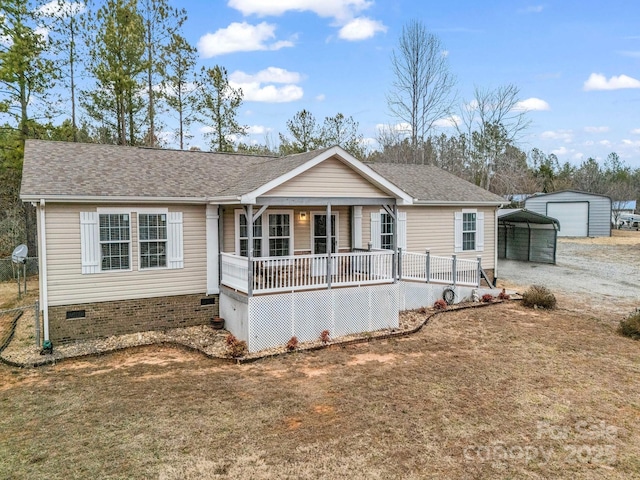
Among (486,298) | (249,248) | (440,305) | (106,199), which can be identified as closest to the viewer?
(249,248)

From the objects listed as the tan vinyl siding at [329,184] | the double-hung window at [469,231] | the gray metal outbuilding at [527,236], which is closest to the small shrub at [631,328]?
the double-hung window at [469,231]

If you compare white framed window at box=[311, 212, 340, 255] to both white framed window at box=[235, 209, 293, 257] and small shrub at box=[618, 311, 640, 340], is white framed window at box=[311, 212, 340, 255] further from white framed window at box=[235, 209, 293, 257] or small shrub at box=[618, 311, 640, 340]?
small shrub at box=[618, 311, 640, 340]

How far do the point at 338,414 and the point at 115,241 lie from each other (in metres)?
6.96

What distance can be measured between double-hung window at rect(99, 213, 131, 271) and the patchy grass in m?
2.21

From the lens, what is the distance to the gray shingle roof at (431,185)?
15.6 meters

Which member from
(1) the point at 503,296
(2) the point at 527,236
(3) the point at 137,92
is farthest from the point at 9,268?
(2) the point at 527,236

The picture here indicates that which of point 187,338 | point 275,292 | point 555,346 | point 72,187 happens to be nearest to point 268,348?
point 275,292

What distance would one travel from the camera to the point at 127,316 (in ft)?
34.8

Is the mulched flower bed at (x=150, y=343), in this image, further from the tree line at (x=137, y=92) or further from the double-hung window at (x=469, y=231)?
the tree line at (x=137, y=92)

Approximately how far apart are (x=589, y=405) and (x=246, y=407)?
5598 millimetres

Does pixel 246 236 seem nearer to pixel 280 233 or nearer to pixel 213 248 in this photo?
pixel 213 248

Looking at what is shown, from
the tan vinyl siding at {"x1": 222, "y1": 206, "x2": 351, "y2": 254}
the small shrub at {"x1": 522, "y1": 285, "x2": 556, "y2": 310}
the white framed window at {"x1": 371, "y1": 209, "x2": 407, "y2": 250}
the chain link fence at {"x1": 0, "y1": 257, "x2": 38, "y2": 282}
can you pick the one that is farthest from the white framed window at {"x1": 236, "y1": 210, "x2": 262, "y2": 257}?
the chain link fence at {"x1": 0, "y1": 257, "x2": 38, "y2": 282}

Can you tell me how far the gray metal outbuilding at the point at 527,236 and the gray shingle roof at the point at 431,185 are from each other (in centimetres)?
534

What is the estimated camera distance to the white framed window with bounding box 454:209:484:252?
1617cm
